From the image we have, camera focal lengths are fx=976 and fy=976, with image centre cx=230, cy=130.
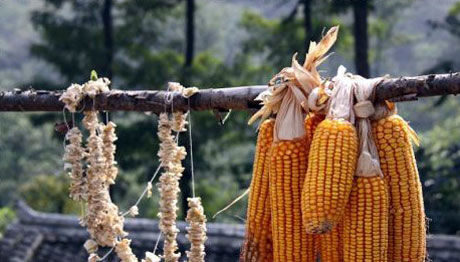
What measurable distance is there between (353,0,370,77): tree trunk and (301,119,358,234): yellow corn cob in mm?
15510

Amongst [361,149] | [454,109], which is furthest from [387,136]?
[454,109]

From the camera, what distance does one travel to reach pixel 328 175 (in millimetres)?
3213

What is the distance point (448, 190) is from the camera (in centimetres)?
1880

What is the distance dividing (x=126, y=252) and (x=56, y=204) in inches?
819

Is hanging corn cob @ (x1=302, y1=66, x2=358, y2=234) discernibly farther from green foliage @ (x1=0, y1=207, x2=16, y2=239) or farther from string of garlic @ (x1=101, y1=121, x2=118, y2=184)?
green foliage @ (x1=0, y1=207, x2=16, y2=239)

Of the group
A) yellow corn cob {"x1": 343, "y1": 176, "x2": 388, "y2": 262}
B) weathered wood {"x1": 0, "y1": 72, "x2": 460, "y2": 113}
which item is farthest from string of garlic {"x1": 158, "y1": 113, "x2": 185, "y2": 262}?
yellow corn cob {"x1": 343, "y1": 176, "x2": 388, "y2": 262}

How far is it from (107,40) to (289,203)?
70.0ft

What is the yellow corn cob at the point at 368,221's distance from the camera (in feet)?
10.6

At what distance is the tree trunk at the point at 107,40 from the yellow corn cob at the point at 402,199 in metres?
20.6

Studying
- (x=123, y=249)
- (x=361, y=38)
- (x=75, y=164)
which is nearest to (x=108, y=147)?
(x=75, y=164)

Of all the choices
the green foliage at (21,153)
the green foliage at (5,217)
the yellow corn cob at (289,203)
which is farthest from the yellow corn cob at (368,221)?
the green foliage at (21,153)

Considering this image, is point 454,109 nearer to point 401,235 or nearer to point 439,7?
point 439,7

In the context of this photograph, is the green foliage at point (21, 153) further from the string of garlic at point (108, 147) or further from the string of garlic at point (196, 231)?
the string of garlic at point (196, 231)

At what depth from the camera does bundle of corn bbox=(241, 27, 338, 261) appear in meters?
3.40
